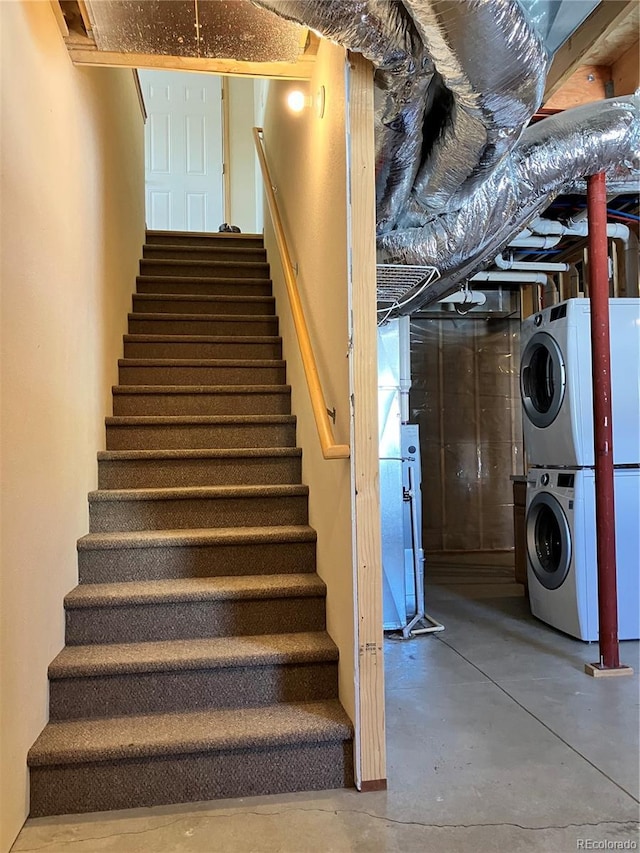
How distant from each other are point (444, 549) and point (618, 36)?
4.14 metres

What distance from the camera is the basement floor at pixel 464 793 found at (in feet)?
5.15

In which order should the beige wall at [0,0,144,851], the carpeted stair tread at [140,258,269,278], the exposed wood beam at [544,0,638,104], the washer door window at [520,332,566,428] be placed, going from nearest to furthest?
the beige wall at [0,0,144,851]
the exposed wood beam at [544,0,638,104]
the washer door window at [520,332,566,428]
the carpeted stair tread at [140,258,269,278]

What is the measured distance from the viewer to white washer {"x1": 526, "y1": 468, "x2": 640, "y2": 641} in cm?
317

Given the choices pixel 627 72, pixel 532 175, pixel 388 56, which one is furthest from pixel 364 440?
pixel 627 72

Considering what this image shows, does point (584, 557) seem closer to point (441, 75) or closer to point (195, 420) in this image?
point (195, 420)

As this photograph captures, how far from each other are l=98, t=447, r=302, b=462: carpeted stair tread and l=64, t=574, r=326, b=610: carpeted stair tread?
0.62 m

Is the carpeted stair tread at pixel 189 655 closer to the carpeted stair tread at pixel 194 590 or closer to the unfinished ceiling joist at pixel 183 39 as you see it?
the carpeted stair tread at pixel 194 590

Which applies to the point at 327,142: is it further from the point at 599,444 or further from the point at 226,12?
the point at 599,444

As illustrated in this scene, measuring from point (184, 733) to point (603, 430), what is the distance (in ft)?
6.98

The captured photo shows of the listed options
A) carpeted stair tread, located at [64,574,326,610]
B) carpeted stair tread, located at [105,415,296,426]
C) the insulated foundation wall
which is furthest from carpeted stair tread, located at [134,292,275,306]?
the insulated foundation wall

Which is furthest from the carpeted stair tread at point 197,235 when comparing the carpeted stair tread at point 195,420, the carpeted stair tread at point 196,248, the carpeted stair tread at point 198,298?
the carpeted stair tread at point 195,420

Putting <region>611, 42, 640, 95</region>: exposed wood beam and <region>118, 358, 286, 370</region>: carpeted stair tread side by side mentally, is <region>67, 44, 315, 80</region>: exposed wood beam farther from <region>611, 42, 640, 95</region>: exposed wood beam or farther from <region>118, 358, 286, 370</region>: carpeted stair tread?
<region>611, 42, 640, 95</region>: exposed wood beam

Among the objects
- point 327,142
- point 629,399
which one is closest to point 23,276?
point 327,142

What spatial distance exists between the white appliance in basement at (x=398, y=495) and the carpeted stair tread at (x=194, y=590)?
3.78ft
